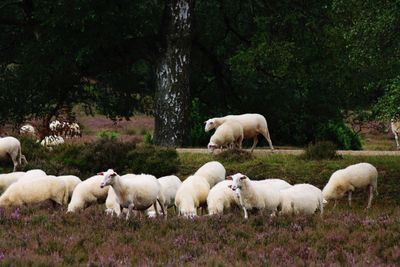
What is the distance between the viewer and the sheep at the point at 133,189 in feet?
48.9

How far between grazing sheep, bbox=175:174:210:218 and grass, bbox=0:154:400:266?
3.13ft

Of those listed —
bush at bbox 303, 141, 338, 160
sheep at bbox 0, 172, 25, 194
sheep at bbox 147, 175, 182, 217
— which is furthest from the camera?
bush at bbox 303, 141, 338, 160

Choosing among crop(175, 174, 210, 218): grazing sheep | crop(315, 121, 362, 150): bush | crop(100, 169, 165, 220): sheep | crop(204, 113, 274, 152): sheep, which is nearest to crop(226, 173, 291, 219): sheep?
crop(175, 174, 210, 218): grazing sheep

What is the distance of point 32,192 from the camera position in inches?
659

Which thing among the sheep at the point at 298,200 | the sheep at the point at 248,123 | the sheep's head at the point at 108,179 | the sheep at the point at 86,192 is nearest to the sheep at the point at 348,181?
the sheep at the point at 298,200

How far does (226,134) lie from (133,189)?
10.7m

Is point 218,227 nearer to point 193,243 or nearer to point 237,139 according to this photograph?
point 193,243

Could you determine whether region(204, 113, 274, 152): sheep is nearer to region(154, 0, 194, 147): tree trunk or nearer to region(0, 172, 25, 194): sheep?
region(154, 0, 194, 147): tree trunk

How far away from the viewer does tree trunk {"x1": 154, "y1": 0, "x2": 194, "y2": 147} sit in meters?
29.0

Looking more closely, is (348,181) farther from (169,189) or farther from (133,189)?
(133,189)

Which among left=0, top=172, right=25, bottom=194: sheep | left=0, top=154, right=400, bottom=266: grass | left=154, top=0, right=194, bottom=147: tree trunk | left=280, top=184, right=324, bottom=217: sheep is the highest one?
left=154, top=0, right=194, bottom=147: tree trunk

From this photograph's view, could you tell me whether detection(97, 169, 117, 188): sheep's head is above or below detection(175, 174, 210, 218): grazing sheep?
above

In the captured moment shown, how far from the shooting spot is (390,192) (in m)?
21.4

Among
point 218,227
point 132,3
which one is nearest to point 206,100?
point 132,3
